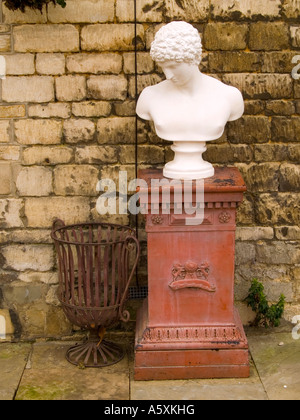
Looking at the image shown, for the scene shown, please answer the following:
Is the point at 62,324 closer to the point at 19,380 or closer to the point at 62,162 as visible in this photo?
the point at 19,380

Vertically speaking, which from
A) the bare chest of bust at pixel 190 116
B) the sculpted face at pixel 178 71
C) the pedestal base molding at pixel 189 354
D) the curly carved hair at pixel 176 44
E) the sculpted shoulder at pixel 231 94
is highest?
the curly carved hair at pixel 176 44

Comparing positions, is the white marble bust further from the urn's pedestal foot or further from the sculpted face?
the urn's pedestal foot

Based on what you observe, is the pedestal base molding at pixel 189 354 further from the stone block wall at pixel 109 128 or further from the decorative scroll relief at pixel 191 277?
the stone block wall at pixel 109 128

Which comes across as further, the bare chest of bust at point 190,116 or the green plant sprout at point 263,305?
the green plant sprout at point 263,305

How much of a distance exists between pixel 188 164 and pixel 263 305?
1.23 m

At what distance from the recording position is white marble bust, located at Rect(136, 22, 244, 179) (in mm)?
4129

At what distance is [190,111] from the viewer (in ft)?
13.5

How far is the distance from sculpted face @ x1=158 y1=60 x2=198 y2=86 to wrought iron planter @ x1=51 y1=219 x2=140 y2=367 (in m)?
1.03

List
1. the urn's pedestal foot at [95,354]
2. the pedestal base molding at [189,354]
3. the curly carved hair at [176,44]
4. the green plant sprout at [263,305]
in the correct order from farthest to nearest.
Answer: the green plant sprout at [263,305]
the urn's pedestal foot at [95,354]
the pedestal base molding at [189,354]
the curly carved hair at [176,44]

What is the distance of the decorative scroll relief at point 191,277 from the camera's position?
4199mm

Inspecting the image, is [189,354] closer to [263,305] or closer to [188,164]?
[263,305]

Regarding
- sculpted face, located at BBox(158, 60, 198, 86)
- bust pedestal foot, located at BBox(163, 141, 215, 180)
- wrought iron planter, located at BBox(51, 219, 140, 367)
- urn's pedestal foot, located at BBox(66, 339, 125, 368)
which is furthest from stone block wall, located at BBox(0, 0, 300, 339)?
sculpted face, located at BBox(158, 60, 198, 86)

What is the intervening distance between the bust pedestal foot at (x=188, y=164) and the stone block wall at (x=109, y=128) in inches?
18.2

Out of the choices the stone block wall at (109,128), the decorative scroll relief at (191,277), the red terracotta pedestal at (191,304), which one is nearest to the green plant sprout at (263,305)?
the stone block wall at (109,128)
